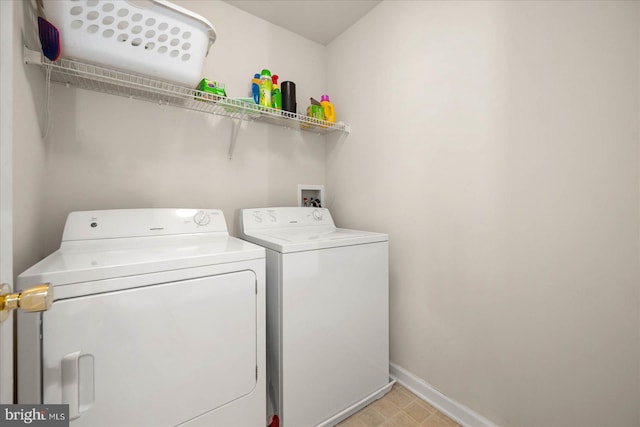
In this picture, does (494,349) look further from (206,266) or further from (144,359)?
(144,359)

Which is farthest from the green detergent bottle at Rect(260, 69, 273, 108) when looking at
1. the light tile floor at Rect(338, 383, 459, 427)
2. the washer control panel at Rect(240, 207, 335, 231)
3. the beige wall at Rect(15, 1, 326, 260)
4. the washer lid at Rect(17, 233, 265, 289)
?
the light tile floor at Rect(338, 383, 459, 427)

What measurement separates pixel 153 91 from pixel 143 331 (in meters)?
1.20

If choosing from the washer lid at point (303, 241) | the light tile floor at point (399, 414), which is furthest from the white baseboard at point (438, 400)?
the washer lid at point (303, 241)

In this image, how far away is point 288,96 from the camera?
1.83 m

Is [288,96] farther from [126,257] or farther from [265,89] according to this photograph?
[126,257]

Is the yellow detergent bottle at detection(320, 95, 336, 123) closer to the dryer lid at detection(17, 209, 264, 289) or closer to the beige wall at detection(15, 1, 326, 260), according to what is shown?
the beige wall at detection(15, 1, 326, 260)

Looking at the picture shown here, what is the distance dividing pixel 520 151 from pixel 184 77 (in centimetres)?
164

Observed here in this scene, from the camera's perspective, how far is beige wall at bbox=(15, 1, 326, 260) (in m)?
1.28

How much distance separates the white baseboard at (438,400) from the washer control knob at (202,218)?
155 centimetres

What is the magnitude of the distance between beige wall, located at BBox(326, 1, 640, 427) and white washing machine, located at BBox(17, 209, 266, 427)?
102cm

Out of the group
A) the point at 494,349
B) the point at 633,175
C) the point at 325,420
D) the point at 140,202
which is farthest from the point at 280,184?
the point at 633,175

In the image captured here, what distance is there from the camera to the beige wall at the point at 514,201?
0.95 metres

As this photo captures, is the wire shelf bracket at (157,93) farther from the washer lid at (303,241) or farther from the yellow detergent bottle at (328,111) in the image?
the washer lid at (303,241)

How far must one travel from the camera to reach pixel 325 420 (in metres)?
1.34
